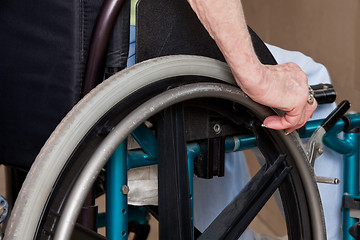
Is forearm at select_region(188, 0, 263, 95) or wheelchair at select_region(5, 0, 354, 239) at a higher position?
forearm at select_region(188, 0, 263, 95)

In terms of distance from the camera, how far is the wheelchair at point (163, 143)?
2.43 ft

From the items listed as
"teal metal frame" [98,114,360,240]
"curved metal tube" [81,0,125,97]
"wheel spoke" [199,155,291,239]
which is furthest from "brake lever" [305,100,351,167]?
"curved metal tube" [81,0,125,97]

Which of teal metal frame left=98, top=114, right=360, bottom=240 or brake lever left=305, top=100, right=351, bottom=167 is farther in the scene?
brake lever left=305, top=100, right=351, bottom=167

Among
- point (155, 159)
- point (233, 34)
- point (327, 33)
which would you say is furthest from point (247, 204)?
point (327, 33)

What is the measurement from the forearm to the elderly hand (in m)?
0.01

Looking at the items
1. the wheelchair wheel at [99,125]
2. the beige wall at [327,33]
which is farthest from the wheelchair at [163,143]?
the beige wall at [327,33]

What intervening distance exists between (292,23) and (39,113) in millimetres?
2237

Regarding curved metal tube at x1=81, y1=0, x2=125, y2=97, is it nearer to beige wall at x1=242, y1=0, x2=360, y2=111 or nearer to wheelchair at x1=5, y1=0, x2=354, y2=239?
wheelchair at x1=5, y1=0, x2=354, y2=239

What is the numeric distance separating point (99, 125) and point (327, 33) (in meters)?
2.16

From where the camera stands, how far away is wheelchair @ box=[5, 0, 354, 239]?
0.74 meters

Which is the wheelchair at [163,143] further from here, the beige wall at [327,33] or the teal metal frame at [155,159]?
the beige wall at [327,33]

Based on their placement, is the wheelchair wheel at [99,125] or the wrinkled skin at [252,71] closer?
the wheelchair wheel at [99,125]

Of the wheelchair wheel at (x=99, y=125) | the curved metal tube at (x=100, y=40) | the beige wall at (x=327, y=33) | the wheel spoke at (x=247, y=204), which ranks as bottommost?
the wheel spoke at (x=247, y=204)

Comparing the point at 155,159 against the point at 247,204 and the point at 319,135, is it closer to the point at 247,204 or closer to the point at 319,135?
the point at 247,204
